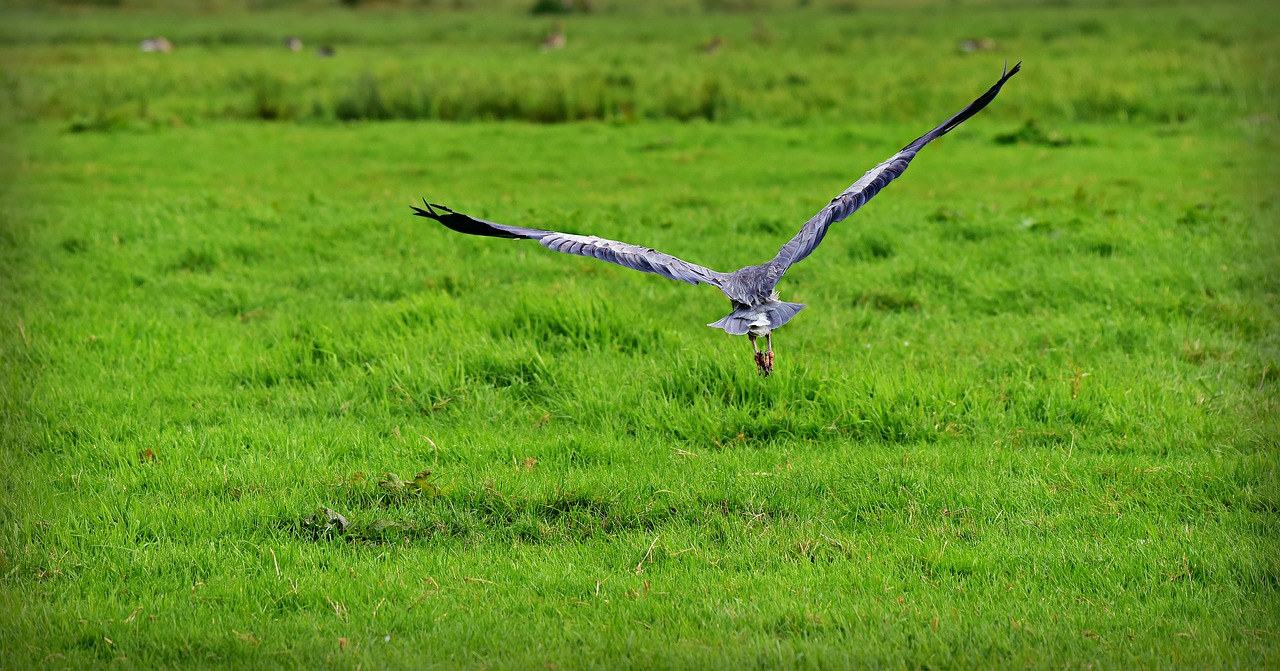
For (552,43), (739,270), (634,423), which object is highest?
(552,43)

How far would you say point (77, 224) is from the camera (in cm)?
1146

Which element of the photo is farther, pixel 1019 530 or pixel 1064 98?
pixel 1064 98

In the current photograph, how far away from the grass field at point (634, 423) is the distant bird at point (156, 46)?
1774cm

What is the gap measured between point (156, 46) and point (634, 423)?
31.4 meters

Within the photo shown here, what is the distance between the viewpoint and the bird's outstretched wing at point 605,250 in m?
4.33

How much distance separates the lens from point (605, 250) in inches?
174

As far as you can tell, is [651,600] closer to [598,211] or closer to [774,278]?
[774,278]

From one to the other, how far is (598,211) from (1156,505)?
767 cm

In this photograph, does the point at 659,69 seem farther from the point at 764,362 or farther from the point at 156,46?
the point at 764,362

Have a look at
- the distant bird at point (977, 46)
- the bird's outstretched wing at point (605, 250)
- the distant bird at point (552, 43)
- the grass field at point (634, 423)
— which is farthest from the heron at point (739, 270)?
the distant bird at point (552, 43)

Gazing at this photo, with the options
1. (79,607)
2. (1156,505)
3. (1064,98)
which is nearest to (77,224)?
(79,607)

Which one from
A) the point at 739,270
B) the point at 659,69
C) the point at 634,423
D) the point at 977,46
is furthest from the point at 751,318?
the point at 977,46

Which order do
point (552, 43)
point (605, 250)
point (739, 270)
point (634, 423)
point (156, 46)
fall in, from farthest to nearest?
point (552, 43), point (156, 46), point (634, 423), point (739, 270), point (605, 250)

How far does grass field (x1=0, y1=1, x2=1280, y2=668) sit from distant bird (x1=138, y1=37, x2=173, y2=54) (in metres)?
17.7
